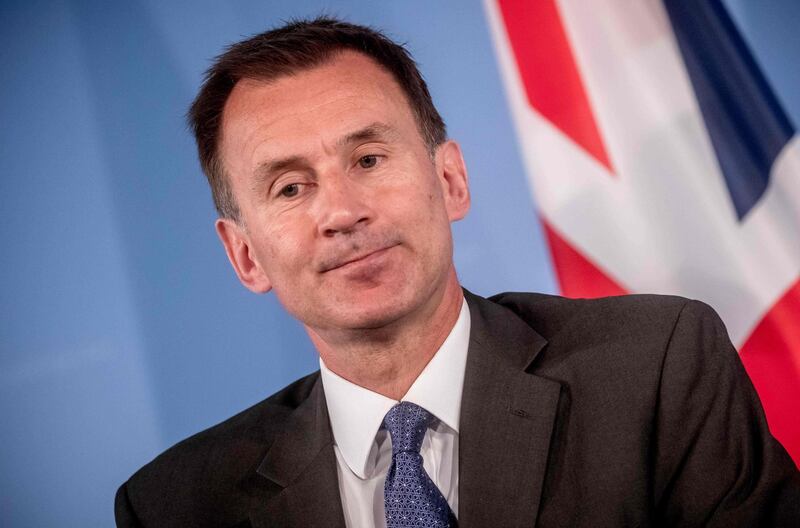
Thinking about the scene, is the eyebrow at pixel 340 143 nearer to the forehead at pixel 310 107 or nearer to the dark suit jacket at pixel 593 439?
the forehead at pixel 310 107

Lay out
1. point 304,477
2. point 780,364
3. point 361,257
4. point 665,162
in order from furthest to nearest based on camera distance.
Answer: point 665,162
point 780,364
point 304,477
point 361,257

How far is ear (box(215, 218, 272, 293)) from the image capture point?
7.22ft

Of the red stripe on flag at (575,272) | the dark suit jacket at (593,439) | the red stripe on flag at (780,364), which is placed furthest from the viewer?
the red stripe on flag at (575,272)

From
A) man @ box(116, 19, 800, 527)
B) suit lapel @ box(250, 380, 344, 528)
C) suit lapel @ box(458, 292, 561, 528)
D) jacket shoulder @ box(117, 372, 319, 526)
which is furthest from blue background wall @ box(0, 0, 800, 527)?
suit lapel @ box(458, 292, 561, 528)

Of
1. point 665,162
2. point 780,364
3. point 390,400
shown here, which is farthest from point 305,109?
point 780,364

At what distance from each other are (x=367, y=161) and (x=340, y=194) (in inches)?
5.1

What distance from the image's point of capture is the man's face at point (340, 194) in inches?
74.1

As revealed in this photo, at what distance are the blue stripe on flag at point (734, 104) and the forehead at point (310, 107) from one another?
96 centimetres

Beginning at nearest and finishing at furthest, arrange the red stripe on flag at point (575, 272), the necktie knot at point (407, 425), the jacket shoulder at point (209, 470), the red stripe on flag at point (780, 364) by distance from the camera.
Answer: the necktie knot at point (407, 425) < the jacket shoulder at point (209, 470) < the red stripe on flag at point (780, 364) < the red stripe on flag at point (575, 272)

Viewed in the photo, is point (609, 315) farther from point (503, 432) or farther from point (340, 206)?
point (340, 206)

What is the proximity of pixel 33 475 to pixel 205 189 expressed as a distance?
1.00 metres

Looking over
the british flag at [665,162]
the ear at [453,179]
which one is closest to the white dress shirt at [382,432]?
the ear at [453,179]

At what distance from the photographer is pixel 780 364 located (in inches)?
94.2

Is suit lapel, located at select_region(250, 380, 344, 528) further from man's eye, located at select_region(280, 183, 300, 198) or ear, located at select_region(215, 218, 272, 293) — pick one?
man's eye, located at select_region(280, 183, 300, 198)
